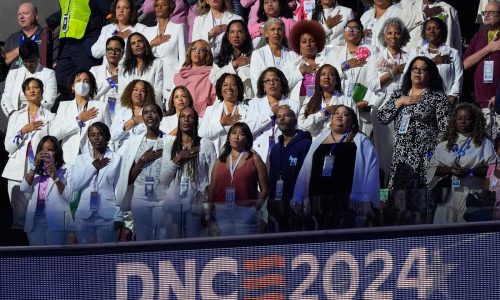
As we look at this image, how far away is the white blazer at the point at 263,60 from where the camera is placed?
13.8m

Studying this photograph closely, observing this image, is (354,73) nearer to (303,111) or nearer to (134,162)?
(303,111)

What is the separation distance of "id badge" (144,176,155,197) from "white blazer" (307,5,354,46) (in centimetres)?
264

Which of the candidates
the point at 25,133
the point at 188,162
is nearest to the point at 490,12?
the point at 188,162

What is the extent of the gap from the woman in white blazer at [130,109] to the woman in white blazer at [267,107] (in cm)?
116

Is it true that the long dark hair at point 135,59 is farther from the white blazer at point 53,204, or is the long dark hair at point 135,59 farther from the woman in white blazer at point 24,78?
the white blazer at point 53,204

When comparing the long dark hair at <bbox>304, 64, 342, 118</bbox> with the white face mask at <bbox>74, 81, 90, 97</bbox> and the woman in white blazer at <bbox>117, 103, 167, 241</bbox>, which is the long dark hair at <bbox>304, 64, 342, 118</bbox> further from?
the white face mask at <bbox>74, 81, 90, 97</bbox>

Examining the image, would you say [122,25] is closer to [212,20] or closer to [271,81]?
[212,20]

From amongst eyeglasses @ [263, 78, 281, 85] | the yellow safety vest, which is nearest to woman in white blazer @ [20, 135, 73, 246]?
eyeglasses @ [263, 78, 281, 85]

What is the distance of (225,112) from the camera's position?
13398 millimetres

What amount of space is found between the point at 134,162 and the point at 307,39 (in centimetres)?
213

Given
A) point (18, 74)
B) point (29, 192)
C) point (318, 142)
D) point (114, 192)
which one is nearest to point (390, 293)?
point (318, 142)

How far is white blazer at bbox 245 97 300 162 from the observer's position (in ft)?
42.3

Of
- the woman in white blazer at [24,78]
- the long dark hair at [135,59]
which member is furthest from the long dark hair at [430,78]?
the woman in white blazer at [24,78]

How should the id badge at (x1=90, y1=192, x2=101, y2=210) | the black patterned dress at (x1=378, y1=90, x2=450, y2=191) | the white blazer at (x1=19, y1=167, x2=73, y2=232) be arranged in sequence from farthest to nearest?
the black patterned dress at (x1=378, y1=90, x2=450, y2=191)
the id badge at (x1=90, y1=192, x2=101, y2=210)
the white blazer at (x1=19, y1=167, x2=73, y2=232)
